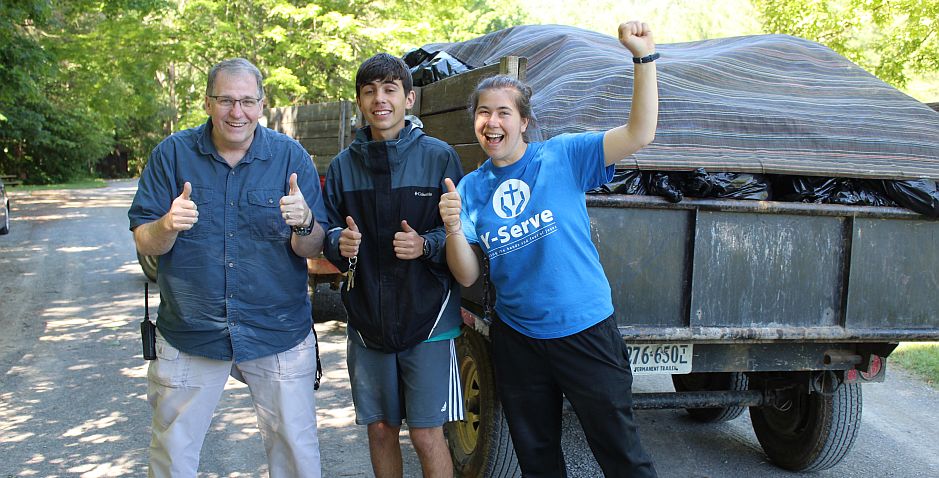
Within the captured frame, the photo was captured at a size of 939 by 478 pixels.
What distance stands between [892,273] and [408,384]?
2.30 m

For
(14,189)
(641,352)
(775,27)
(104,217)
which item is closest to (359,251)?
(641,352)

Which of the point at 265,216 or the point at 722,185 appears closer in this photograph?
the point at 265,216

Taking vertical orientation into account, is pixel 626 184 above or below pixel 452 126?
below

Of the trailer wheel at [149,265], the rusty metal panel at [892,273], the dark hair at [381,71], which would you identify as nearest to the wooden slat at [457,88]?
the dark hair at [381,71]

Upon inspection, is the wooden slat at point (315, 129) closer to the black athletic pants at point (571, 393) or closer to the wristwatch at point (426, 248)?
the wristwatch at point (426, 248)

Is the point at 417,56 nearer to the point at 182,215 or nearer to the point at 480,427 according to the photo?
the point at 480,427

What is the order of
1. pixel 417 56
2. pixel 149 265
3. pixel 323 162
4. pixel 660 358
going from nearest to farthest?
pixel 660 358, pixel 417 56, pixel 323 162, pixel 149 265

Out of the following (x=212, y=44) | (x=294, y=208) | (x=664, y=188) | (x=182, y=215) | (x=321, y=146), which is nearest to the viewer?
(x=182, y=215)

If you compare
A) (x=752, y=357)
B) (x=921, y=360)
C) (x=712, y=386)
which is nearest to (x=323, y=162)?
(x=712, y=386)

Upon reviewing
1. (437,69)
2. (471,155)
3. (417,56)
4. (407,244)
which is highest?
(417,56)

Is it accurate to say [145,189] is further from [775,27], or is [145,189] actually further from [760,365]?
[775,27]

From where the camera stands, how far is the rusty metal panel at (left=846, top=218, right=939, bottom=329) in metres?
3.68

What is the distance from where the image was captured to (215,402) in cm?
310

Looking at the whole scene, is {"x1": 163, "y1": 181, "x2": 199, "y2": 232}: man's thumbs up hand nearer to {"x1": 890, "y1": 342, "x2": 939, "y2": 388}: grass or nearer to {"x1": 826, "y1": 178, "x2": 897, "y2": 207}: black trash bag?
{"x1": 826, "y1": 178, "x2": 897, "y2": 207}: black trash bag
